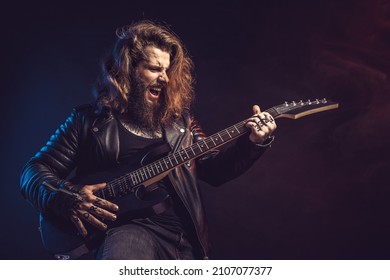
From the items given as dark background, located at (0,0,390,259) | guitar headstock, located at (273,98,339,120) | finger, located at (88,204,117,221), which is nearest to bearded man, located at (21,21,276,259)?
finger, located at (88,204,117,221)

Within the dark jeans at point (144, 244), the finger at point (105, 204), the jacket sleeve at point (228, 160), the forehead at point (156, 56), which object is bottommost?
the dark jeans at point (144, 244)

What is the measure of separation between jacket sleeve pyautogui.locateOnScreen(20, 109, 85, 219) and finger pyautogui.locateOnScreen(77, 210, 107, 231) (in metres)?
0.08

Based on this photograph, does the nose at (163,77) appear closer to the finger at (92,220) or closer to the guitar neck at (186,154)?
the guitar neck at (186,154)

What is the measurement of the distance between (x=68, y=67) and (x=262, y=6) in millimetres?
1228

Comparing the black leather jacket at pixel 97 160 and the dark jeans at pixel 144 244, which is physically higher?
the black leather jacket at pixel 97 160

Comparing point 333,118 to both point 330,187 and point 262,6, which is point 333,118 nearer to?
point 330,187

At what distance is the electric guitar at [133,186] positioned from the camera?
1.76m

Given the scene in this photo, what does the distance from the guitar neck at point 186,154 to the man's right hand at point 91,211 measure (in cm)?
Result: 7

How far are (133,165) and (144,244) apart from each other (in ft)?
1.21

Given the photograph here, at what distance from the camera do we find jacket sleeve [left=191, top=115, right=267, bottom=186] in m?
1.88

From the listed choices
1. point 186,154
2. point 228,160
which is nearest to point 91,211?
point 186,154

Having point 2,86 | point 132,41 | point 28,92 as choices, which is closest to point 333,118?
point 132,41

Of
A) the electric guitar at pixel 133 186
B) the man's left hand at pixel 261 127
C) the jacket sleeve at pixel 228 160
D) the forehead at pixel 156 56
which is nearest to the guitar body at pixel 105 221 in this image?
the electric guitar at pixel 133 186

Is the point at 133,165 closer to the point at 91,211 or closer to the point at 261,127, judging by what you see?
the point at 91,211
